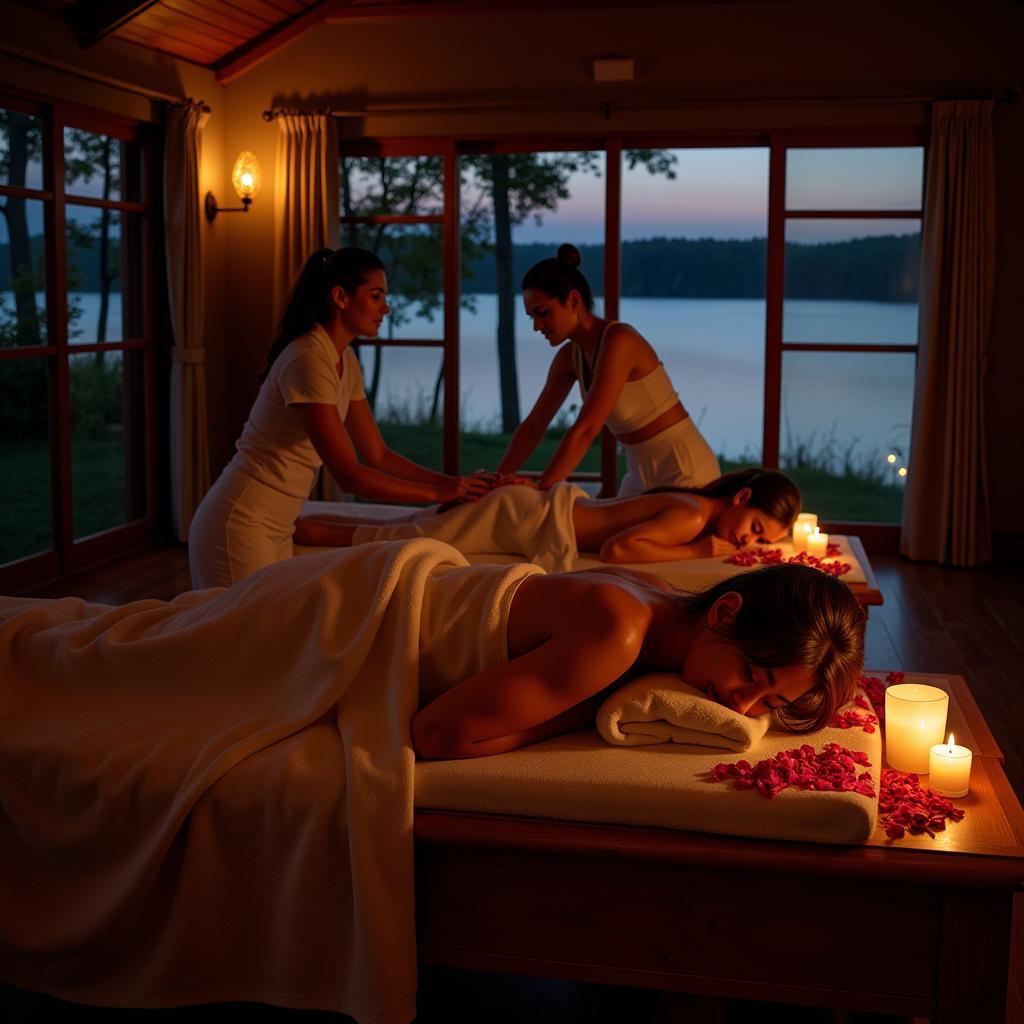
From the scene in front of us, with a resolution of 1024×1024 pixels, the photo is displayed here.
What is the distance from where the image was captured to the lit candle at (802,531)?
3.64m

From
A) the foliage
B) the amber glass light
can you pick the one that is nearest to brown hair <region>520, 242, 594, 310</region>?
the foliage

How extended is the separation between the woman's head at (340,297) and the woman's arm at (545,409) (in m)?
0.94

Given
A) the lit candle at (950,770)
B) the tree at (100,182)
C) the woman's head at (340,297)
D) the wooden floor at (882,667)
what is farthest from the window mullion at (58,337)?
the lit candle at (950,770)

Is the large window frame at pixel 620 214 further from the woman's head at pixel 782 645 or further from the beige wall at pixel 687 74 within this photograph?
the woman's head at pixel 782 645

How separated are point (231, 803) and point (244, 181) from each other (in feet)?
15.7

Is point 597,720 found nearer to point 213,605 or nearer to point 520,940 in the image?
point 520,940

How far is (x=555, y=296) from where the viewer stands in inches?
150

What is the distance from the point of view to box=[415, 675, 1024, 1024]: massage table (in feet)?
5.26

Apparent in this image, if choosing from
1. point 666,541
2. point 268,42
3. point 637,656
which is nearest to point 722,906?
point 637,656

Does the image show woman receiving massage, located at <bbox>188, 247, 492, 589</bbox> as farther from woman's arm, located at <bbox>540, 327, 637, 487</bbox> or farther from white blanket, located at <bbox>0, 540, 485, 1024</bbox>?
white blanket, located at <bbox>0, 540, 485, 1024</bbox>

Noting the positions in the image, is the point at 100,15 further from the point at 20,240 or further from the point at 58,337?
the point at 58,337

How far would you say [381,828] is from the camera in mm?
1703

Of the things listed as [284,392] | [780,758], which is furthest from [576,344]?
[780,758]

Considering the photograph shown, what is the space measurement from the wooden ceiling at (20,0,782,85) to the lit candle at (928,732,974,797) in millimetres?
4450
